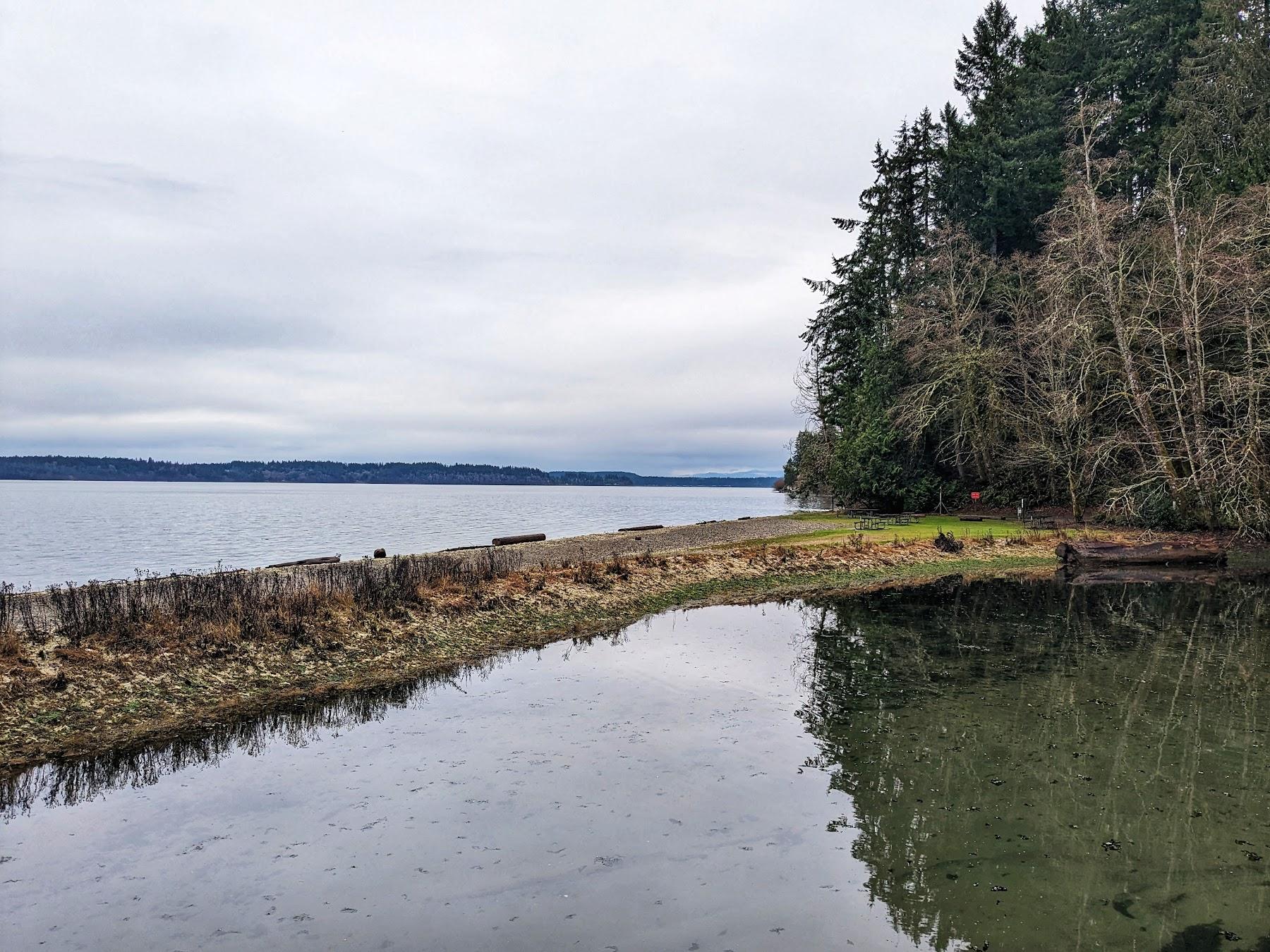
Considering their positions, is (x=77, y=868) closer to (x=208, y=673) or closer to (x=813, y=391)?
(x=208, y=673)

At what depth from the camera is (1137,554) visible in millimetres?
26562

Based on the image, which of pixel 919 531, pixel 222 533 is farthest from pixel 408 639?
pixel 222 533

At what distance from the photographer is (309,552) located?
3394 centimetres

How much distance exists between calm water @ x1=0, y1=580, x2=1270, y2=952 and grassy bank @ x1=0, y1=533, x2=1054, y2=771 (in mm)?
1020

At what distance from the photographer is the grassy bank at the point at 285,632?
31.9 ft

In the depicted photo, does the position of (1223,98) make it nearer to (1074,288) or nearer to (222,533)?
(1074,288)

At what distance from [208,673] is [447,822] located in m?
6.04

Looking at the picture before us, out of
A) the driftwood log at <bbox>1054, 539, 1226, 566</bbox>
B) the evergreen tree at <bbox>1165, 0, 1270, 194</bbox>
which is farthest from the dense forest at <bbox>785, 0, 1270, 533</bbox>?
the driftwood log at <bbox>1054, 539, 1226, 566</bbox>

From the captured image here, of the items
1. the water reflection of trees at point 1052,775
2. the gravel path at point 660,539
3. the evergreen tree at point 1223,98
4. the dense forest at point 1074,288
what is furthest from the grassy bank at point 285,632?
the evergreen tree at point 1223,98

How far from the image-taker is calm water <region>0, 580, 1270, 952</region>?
5.47 m

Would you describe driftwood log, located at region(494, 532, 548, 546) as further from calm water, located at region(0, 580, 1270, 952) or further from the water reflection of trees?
calm water, located at region(0, 580, 1270, 952)

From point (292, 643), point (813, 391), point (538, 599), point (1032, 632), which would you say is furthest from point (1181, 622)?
point (813, 391)

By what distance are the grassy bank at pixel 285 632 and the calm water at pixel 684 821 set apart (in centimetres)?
102

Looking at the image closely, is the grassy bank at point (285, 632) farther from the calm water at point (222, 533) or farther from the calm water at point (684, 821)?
the calm water at point (222, 533)
